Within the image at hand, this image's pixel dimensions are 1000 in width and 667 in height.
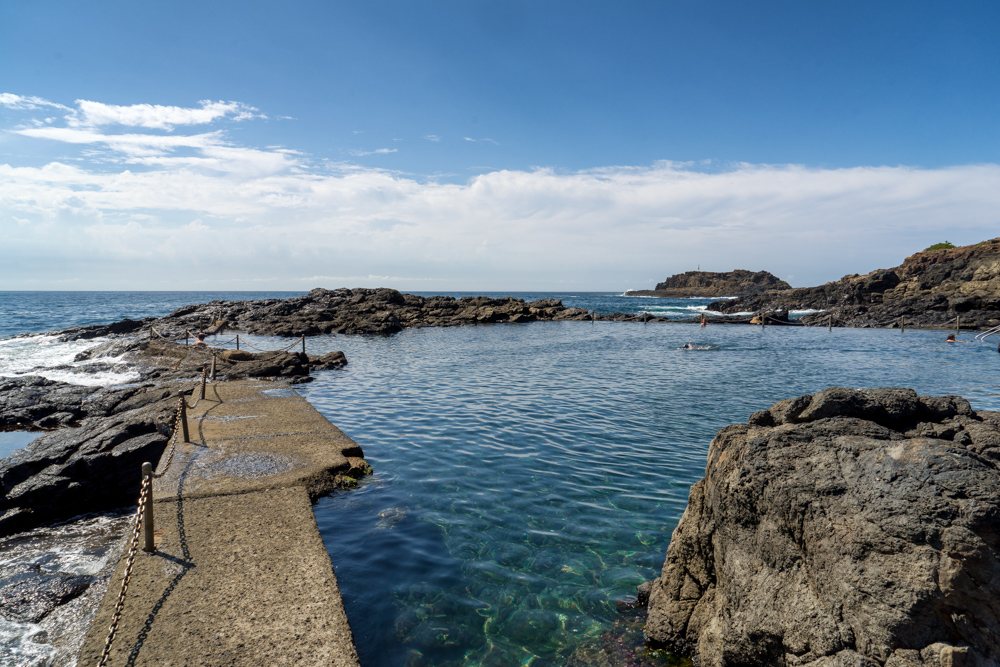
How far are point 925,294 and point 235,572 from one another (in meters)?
62.5

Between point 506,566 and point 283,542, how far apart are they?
2.30 m

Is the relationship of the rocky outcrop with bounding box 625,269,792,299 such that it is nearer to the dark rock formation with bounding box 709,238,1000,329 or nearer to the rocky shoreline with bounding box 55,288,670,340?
the dark rock formation with bounding box 709,238,1000,329

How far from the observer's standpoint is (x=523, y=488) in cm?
775

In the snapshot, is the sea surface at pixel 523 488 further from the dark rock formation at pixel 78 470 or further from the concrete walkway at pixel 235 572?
the dark rock formation at pixel 78 470

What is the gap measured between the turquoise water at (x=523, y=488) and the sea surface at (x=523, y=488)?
0.08 feet

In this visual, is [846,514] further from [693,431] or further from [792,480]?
[693,431]

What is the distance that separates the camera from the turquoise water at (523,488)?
4574mm

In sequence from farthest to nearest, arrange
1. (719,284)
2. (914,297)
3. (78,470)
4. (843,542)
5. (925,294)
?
(719,284) < (925,294) < (914,297) < (78,470) < (843,542)

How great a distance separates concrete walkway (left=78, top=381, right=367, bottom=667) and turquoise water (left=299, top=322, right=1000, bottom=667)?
0.63 metres

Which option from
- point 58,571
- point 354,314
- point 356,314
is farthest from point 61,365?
point 356,314

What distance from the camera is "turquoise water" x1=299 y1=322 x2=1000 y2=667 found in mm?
4574

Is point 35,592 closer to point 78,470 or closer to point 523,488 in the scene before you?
point 78,470

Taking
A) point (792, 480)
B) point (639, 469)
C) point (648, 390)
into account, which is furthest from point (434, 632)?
point (648, 390)

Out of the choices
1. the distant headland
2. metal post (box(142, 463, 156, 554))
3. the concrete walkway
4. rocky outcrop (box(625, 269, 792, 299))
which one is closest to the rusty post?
the concrete walkway
